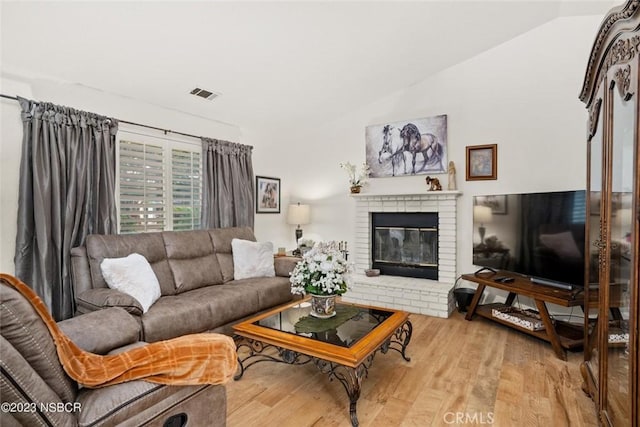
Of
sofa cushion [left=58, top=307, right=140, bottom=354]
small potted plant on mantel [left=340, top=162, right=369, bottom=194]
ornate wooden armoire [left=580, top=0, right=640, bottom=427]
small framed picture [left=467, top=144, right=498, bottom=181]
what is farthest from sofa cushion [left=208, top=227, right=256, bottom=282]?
ornate wooden armoire [left=580, top=0, right=640, bottom=427]

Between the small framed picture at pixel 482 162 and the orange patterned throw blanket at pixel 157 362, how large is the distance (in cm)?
358

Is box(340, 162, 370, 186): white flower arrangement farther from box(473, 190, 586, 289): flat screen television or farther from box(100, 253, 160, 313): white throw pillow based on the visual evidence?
box(100, 253, 160, 313): white throw pillow

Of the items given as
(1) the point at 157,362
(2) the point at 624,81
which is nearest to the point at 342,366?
(1) the point at 157,362

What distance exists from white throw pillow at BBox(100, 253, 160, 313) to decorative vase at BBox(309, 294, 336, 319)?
1274mm

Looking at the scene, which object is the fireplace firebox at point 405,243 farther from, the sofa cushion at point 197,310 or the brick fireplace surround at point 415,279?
the sofa cushion at point 197,310

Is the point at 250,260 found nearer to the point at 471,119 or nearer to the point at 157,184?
the point at 157,184

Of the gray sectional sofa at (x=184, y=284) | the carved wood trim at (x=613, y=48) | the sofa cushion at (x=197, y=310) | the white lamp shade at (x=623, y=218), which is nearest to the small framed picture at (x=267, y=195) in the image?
the gray sectional sofa at (x=184, y=284)

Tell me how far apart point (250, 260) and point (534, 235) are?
290cm

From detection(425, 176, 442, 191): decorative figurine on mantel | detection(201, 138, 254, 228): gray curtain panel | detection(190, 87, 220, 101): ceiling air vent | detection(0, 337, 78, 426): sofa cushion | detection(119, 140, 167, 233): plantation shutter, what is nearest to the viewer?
detection(0, 337, 78, 426): sofa cushion

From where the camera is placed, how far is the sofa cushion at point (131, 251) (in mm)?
2707

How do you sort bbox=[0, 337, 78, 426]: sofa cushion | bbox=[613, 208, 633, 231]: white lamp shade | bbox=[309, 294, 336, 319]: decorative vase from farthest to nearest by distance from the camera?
bbox=[309, 294, 336, 319]: decorative vase → bbox=[613, 208, 633, 231]: white lamp shade → bbox=[0, 337, 78, 426]: sofa cushion

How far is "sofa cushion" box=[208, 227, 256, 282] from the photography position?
11.9ft

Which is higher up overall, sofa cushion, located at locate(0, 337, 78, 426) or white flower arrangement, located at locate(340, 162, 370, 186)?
white flower arrangement, located at locate(340, 162, 370, 186)

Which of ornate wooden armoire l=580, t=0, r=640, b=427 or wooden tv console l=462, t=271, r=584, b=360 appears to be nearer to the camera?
ornate wooden armoire l=580, t=0, r=640, b=427
